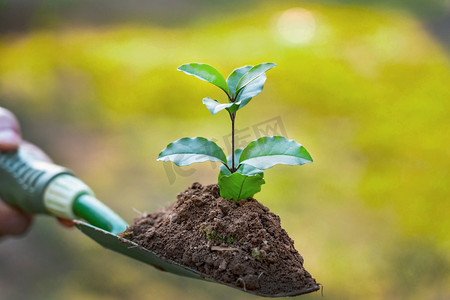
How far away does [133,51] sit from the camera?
5.74 ft

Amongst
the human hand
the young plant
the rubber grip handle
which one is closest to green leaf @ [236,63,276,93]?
the young plant

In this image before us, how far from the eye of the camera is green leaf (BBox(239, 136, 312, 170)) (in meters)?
0.62

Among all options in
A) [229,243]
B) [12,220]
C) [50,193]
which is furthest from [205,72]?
[12,220]

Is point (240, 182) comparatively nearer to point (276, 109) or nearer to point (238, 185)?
point (238, 185)

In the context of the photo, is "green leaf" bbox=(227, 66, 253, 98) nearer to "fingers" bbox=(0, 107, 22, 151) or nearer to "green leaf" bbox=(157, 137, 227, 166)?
"green leaf" bbox=(157, 137, 227, 166)

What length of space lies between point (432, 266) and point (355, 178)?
1.21 ft

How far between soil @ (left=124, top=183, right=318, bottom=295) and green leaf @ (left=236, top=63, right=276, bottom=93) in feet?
0.59

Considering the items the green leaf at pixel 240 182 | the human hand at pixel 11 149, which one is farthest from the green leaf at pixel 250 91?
the human hand at pixel 11 149

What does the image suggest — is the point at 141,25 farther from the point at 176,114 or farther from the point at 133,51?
the point at 176,114

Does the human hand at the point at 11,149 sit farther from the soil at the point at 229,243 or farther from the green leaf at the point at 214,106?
the green leaf at the point at 214,106

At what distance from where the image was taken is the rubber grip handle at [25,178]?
95 centimetres

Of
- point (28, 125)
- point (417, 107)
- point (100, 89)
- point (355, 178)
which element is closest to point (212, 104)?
point (355, 178)

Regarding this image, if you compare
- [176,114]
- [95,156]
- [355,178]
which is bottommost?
[355,178]

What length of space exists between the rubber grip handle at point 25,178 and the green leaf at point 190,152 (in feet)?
1.37
